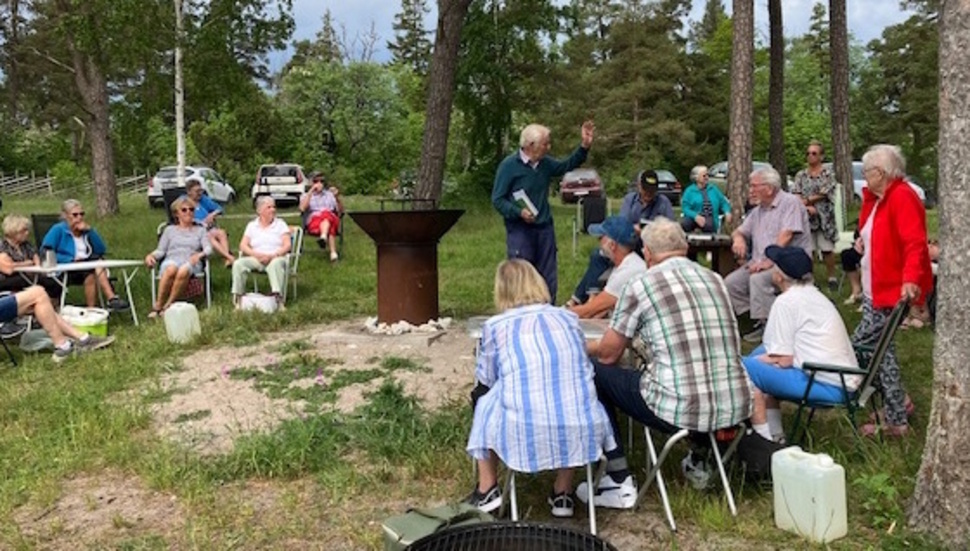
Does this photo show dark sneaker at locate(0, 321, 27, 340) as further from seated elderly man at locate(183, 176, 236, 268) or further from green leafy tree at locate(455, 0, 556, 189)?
green leafy tree at locate(455, 0, 556, 189)

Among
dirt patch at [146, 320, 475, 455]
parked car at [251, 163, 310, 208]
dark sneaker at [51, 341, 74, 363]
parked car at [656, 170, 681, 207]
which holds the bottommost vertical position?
dirt patch at [146, 320, 475, 455]

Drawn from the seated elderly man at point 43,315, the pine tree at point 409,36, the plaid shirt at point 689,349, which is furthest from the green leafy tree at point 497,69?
the pine tree at point 409,36

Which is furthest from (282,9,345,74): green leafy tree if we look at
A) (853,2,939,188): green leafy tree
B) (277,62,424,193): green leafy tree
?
(853,2,939,188): green leafy tree

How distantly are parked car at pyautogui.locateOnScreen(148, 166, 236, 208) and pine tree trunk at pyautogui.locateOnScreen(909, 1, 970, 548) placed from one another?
21.0 metres

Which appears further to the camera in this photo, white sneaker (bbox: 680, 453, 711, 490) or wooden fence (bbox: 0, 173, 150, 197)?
wooden fence (bbox: 0, 173, 150, 197)

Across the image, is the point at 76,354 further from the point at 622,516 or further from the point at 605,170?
the point at 605,170

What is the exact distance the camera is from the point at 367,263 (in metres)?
10.9

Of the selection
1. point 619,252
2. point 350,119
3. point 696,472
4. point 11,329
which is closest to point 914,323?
point 619,252

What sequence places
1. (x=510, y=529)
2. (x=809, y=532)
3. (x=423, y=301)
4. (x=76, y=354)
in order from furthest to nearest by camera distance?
(x=423, y=301) < (x=76, y=354) < (x=809, y=532) < (x=510, y=529)

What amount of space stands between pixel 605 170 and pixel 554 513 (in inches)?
1252

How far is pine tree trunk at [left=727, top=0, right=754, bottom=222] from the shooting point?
405 inches

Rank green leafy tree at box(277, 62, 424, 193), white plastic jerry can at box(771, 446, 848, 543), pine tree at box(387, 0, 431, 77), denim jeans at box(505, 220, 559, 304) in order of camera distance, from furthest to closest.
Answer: pine tree at box(387, 0, 431, 77), green leafy tree at box(277, 62, 424, 193), denim jeans at box(505, 220, 559, 304), white plastic jerry can at box(771, 446, 848, 543)

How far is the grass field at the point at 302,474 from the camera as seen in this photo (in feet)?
10.6

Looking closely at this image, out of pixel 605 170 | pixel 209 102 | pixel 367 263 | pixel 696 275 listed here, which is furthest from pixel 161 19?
pixel 605 170
